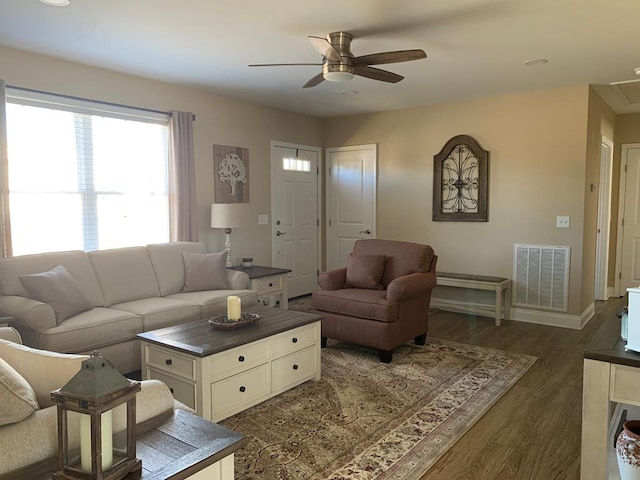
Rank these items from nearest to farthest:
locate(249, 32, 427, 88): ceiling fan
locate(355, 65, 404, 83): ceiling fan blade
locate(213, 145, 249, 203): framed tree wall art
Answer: locate(249, 32, 427, 88): ceiling fan → locate(355, 65, 404, 83): ceiling fan blade → locate(213, 145, 249, 203): framed tree wall art

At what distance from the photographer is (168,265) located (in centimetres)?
432

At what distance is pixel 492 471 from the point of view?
2318 millimetres

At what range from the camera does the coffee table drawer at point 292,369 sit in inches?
123

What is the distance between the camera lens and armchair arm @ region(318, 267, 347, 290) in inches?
170

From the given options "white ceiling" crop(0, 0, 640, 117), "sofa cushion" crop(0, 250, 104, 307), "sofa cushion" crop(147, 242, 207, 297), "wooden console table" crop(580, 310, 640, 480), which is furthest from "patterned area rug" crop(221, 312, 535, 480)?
"white ceiling" crop(0, 0, 640, 117)

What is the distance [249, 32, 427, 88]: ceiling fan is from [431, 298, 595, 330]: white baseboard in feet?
10.7

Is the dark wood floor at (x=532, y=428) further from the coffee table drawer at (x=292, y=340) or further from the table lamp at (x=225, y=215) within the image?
the table lamp at (x=225, y=215)

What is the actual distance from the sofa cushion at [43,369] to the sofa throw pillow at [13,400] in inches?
6.6

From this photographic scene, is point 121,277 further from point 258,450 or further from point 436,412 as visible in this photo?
point 436,412

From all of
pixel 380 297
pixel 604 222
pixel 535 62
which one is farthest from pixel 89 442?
pixel 604 222

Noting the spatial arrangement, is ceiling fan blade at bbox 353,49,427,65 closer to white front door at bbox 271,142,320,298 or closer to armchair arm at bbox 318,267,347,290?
armchair arm at bbox 318,267,347,290

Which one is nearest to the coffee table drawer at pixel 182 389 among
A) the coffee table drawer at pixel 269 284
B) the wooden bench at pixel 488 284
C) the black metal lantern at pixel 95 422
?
the black metal lantern at pixel 95 422

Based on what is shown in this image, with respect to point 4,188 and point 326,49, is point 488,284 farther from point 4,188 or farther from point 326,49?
point 4,188

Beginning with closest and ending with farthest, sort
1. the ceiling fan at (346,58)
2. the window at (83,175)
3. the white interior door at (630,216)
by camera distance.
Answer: the ceiling fan at (346,58) → the window at (83,175) → the white interior door at (630,216)
